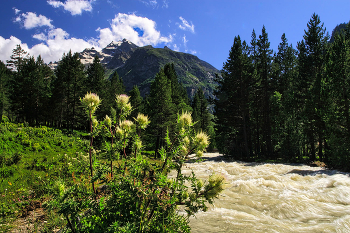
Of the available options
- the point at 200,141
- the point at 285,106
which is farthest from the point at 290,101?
the point at 200,141

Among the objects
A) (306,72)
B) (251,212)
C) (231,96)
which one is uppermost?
A: (306,72)

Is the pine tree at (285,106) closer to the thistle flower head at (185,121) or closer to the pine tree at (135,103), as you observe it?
the pine tree at (135,103)

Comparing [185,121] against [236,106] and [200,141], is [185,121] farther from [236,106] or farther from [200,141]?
[236,106]

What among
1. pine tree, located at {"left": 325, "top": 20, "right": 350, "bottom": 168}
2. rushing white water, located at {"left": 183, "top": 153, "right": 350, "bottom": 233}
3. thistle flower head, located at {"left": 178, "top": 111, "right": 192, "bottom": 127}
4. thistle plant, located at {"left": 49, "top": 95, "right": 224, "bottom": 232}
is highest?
pine tree, located at {"left": 325, "top": 20, "right": 350, "bottom": 168}

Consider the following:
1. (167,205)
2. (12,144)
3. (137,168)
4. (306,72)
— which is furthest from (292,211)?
(306,72)

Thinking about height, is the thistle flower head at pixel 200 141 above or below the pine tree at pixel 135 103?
below

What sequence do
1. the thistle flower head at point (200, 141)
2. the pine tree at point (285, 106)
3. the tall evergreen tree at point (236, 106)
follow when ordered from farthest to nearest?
the tall evergreen tree at point (236, 106) → the pine tree at point (285, 106) → the thistle flower head at point (200, 141)

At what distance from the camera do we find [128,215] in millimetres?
2041

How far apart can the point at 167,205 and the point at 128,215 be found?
0.45 m

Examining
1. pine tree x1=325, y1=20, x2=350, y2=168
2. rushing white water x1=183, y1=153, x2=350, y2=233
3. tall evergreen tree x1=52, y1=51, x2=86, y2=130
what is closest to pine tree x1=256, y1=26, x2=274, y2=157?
pine tree x1=325, y1=20, x2=350, y2=168

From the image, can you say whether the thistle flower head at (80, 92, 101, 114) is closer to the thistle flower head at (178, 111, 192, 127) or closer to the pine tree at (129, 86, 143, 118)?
the thistle flower head at (178, 111, 192, 127)

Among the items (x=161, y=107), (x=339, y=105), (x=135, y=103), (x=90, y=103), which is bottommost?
(x=90, y=103)

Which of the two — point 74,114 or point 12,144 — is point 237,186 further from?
point 74,114

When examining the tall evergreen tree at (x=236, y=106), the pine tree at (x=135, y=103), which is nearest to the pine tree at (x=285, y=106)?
the tall evergreen tree at (x=236, y=106)
